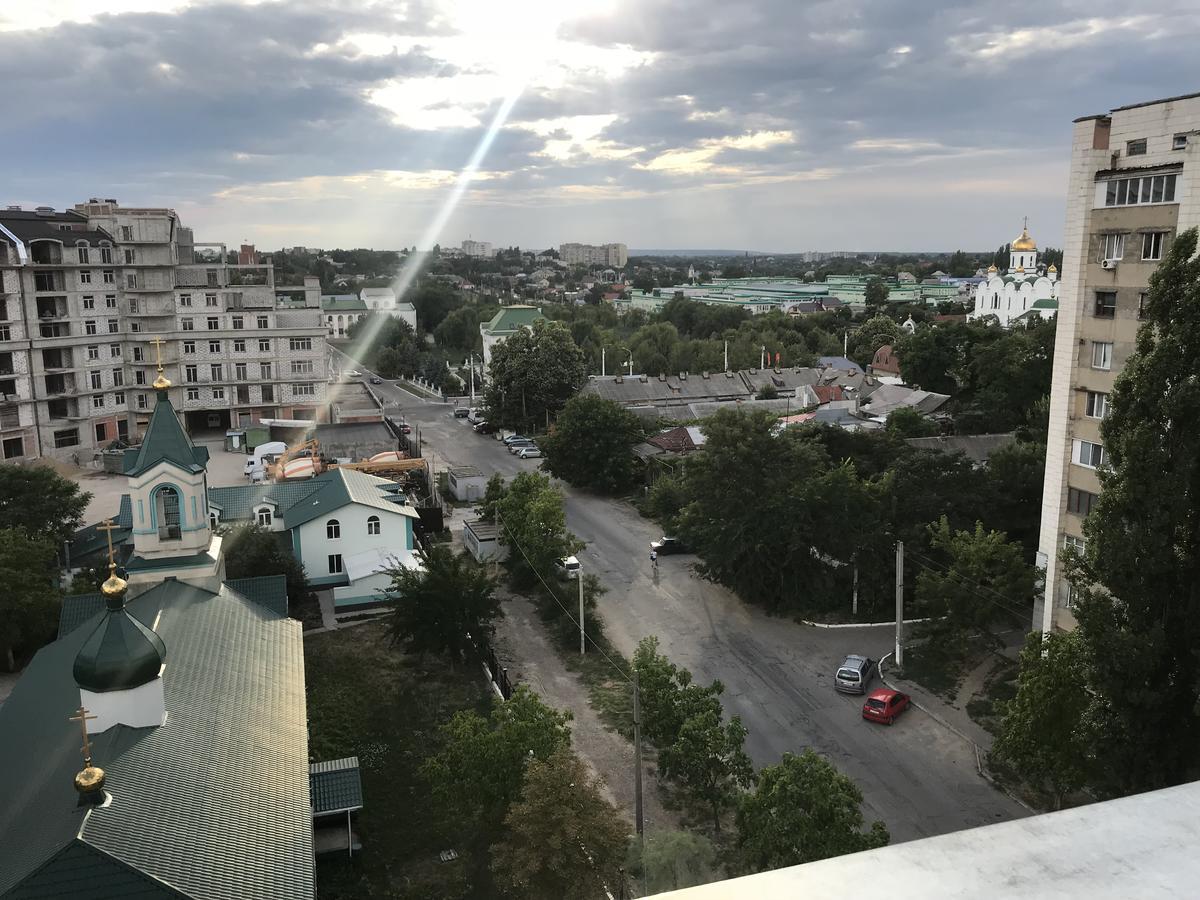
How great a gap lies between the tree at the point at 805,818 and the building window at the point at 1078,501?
36.7ft

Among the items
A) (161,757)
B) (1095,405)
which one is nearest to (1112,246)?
(1095,405)

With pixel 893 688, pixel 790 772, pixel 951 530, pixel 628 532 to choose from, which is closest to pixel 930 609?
pixel 893 688

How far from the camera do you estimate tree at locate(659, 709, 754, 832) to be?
1611 centimetres

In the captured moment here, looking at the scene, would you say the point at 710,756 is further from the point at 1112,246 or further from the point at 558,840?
the point at 1112,246

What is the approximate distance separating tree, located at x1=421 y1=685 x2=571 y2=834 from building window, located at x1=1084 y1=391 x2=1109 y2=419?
14024mm

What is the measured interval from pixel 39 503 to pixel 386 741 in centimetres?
1675

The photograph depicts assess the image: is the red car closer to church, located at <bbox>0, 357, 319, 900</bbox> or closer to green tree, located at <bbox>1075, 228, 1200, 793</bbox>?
green tree, located at <bbox>1075, 228, 1200, 793</bbox>

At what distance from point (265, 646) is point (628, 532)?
2009 centimetres

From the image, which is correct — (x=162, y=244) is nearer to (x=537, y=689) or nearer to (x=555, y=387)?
(x=555, y=387)

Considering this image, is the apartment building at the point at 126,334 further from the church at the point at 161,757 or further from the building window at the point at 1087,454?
the building window at the point at 1087,454

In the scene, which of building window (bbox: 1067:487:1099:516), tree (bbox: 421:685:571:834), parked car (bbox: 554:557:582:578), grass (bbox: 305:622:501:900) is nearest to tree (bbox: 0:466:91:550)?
grass (bbox: 305:622:501:900)

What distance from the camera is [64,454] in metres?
48.7

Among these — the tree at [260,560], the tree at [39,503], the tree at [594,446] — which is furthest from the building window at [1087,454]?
the tree at [39,503]

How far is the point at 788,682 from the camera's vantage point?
22828 millimetres
